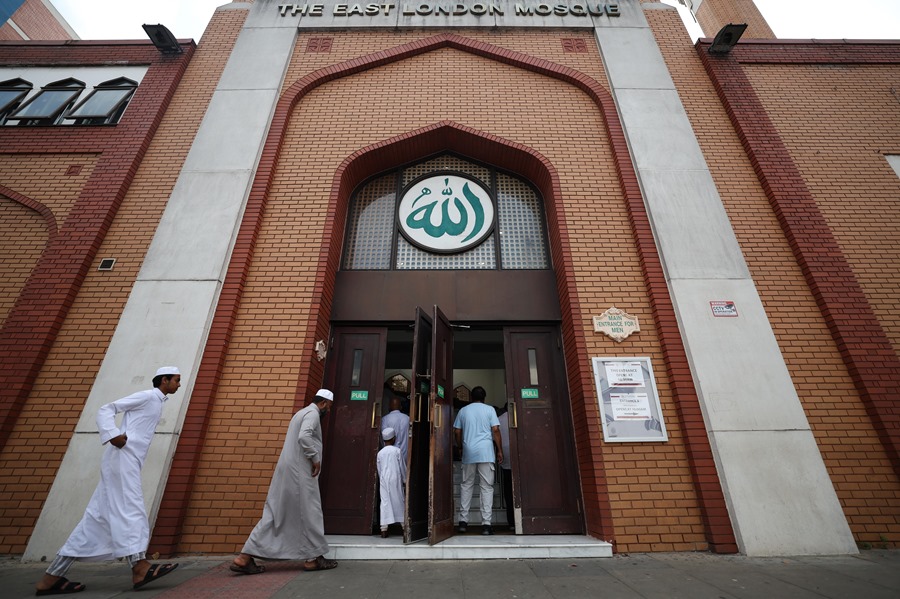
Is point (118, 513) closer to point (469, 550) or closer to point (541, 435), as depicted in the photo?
point (469, 550)

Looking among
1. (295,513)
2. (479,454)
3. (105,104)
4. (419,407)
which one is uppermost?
(105,104)

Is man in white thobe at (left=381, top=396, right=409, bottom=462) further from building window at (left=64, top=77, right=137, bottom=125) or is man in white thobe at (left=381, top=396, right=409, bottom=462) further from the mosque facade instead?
building window at (left=64, top=77, right=137, bottom=125)

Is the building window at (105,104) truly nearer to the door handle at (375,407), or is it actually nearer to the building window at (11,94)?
the building window at (11,94)

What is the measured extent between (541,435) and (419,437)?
148cm

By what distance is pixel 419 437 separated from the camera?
15.6 feet

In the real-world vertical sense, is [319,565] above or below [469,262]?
below

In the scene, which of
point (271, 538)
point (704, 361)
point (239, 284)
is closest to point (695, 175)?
point (704, 361)

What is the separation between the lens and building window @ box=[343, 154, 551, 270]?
602cm

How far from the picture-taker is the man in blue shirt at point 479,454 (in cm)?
484

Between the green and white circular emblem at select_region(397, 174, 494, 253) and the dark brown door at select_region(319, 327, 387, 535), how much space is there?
1.63m

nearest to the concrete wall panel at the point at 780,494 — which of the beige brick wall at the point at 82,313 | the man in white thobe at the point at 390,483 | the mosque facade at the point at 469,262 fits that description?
the mosque facade at the point at 469,262

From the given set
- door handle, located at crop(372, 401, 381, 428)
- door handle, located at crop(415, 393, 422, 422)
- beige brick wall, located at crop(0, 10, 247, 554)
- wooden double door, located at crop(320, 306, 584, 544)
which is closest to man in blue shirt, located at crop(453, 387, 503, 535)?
wooden double door, located at crop(320, 306, 584, 544)

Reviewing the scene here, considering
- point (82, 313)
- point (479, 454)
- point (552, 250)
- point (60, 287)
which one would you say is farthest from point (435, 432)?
point (60, 287)

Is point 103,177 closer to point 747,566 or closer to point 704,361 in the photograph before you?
point 704,361
